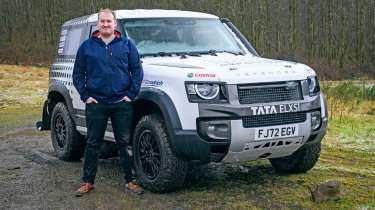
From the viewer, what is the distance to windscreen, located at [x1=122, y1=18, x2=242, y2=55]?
20.6 feet

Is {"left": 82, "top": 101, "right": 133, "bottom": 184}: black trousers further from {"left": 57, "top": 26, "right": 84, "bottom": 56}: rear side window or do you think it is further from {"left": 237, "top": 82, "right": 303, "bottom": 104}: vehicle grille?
{"left": 57, "top": 26, "right": 84, "bottom": 56}: rear side window

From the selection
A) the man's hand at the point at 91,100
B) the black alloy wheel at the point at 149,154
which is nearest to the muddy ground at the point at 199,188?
the black alloy wheel at the point at 149,154

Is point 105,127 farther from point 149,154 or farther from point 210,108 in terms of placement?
point 210,108

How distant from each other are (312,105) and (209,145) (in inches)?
46.8

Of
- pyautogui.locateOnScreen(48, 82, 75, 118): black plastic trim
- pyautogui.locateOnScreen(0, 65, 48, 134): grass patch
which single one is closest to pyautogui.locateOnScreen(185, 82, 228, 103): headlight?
pyautogui.locateOnScreen(48, 82, 75, 118): black plastic trim

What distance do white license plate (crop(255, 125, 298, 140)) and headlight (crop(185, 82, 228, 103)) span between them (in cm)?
44

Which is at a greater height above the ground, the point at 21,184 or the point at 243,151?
the point at 243,151

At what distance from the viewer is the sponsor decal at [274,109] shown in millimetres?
5113

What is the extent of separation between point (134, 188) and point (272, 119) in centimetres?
158

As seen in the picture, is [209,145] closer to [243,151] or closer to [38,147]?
[243,151]

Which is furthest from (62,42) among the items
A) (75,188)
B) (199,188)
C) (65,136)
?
(199,188)

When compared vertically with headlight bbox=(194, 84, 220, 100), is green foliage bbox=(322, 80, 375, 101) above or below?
below

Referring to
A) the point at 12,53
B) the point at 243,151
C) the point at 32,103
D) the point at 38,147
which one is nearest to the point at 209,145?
the point at 243,151

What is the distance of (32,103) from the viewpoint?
17234 mm
